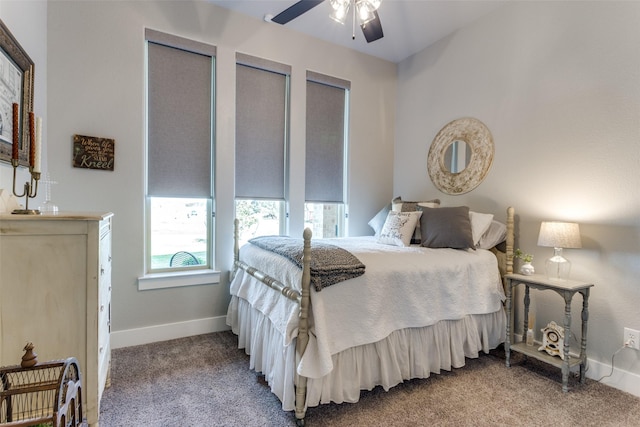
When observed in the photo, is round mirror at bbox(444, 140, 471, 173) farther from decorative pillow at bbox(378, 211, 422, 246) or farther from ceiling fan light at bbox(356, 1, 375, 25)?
ceiling fan light at bbox(356, 1, 375, 25)

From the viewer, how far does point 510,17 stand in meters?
2.95

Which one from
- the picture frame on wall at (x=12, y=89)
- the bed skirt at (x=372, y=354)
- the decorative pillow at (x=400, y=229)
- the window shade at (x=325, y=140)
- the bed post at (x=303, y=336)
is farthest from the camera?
the window shade at (x=325, y=140)

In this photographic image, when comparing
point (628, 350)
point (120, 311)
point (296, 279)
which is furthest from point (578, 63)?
point (120, 311)

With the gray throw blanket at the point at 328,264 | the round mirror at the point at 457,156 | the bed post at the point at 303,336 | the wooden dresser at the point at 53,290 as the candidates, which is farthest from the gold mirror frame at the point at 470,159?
the wooden dresser at the point at 53,290

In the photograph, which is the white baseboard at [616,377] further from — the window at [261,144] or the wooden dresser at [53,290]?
the wooden dresser at [53,290]

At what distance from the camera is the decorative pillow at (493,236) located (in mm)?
2859

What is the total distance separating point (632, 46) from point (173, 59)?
11.5 ft

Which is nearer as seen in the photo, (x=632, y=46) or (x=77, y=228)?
(x=77, y=228)

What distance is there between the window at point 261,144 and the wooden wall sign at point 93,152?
1056mm

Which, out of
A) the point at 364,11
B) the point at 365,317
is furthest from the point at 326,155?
the point at 365,317

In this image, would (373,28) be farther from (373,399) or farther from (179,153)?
(373,399)

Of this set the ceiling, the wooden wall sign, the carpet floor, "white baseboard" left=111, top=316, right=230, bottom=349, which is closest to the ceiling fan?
the ceiling

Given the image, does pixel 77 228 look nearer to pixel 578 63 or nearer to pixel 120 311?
pixel 120 311

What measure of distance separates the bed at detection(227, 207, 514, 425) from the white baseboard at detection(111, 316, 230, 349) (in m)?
0.39
